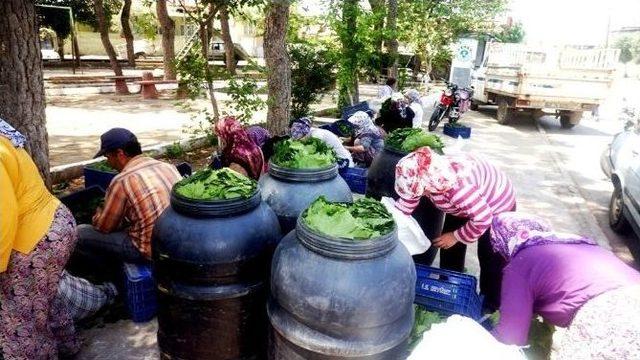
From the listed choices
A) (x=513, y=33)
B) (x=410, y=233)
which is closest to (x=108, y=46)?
(x=410, y=233)

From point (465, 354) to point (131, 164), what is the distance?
8.63ft

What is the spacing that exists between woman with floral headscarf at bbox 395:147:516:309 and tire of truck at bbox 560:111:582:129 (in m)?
11.6

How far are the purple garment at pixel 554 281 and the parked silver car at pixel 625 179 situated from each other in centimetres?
350

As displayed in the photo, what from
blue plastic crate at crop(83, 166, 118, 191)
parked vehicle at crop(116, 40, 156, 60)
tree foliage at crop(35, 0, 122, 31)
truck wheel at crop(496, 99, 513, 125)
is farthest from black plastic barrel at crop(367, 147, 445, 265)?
parked vehicle at crop(116, 40, 156, 60)

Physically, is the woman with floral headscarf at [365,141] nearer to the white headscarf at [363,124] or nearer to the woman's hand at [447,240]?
the white headscarf at [363,124]

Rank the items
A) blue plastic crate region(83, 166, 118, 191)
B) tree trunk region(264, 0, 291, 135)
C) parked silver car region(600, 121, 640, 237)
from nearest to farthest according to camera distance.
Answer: blue plastic crate region(83, 166, 118, 191)
parked silver car region(600, 121, 640, 237)
tree trunk region(264, 0, 291, 135)

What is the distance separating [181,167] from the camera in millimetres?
5227

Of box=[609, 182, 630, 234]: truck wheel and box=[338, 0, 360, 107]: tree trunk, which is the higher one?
box=[338, 0, 360, 107]: tree trunk

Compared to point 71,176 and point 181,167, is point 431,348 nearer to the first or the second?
point 181,167

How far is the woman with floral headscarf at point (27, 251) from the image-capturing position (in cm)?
238

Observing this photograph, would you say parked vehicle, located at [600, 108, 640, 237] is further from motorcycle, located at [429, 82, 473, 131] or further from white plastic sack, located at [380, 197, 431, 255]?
motorcycle, located at [429, 82, 473, 131]

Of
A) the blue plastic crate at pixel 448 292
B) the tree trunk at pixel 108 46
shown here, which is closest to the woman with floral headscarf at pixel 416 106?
the blue plastic crate at pixel 448 292

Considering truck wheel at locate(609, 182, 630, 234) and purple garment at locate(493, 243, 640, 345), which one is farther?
truck wheel at locate(609, 182, 630, 234)

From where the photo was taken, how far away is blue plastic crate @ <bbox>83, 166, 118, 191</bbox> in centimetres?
504
